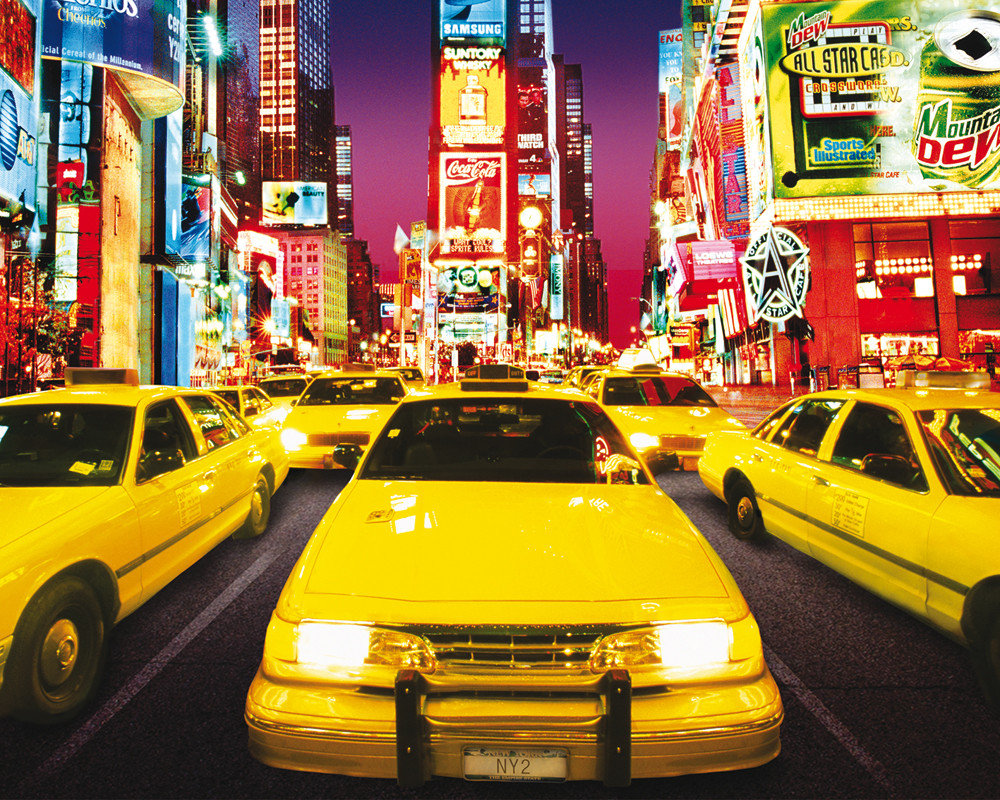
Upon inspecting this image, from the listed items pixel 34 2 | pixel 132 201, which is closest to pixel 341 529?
pixel 34 2

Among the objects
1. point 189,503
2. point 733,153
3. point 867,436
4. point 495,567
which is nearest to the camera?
point 495,567

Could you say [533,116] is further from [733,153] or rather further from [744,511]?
[744,511]

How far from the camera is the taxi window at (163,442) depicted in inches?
164

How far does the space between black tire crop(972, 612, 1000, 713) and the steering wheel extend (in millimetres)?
2160

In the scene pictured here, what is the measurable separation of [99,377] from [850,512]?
19.4 feet

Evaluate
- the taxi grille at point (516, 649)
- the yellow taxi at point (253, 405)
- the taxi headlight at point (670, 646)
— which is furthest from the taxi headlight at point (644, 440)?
the taxi grille at point (516, 649)

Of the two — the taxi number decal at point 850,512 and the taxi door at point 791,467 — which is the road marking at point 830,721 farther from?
the taxi door at point 791,467

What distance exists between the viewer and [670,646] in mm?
2283

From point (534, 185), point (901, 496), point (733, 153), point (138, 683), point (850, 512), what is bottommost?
point (138, 683)

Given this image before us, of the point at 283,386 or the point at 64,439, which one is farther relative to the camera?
the point at 283,386

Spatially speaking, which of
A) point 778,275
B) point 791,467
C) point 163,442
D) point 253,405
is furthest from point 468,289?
point 163,442

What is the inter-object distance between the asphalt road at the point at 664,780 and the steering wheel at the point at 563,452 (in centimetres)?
160

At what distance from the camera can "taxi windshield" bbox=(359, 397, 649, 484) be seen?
3.68 meters

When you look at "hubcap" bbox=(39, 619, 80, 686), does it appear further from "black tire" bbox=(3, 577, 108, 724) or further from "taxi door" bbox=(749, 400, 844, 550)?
"taxi door" bbox=(749, 400, 844, 550)
